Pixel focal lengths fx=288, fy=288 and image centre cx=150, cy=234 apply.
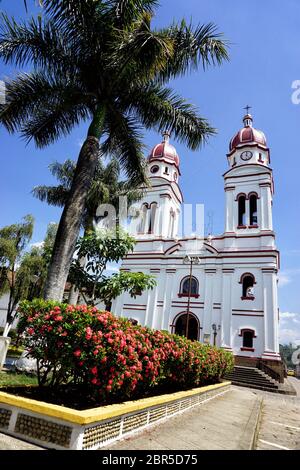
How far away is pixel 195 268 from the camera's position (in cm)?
2469

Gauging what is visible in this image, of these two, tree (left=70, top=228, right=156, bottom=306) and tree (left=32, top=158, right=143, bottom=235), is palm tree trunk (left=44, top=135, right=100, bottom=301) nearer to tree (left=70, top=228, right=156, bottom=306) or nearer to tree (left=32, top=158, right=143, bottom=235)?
tree (left=70, top=228, right=156, bottom=306)

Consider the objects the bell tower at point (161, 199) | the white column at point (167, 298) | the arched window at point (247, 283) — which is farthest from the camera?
the bell tower at point (161, 199)

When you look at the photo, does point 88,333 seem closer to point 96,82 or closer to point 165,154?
point 96,82

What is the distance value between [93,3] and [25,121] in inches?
152

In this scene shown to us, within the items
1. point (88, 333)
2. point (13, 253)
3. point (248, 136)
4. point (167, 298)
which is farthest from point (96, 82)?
point (248, 136)

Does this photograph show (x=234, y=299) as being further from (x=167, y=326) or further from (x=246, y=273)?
(x=167, y=326)

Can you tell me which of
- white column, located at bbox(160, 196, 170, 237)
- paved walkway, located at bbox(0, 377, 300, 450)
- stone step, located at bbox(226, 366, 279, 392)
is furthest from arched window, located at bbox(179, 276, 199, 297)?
paved walkway, located at bbox(0, 377, 300, 450)

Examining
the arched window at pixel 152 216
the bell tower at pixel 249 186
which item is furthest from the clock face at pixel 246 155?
the arched window at pixel 152 216

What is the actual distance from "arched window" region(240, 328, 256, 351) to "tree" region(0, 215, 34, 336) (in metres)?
15.9

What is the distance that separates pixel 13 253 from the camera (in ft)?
61.1

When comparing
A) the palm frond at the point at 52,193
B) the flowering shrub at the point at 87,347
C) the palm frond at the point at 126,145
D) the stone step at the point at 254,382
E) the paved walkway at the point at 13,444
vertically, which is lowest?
the stone step at the point at 254,382

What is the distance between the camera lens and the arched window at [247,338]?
2058cm

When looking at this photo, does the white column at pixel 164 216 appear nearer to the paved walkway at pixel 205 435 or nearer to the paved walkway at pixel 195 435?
the paved walkway at pixel 205 435

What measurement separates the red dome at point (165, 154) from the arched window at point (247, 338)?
57.6ft
